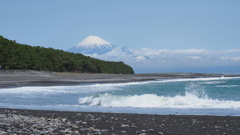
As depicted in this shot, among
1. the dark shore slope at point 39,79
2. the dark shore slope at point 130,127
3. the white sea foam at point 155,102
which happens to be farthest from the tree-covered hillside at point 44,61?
the dark shore slope at point 130,127

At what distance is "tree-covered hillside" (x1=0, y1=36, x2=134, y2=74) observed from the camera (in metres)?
64.0

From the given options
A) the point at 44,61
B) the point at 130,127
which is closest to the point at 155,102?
the point at 130,127

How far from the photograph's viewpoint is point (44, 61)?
253ft

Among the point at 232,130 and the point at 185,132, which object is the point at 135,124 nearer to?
the point at 185,132

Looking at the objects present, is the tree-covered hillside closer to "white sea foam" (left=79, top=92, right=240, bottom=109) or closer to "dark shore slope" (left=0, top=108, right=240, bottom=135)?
"white sea foam" (left=79, top=92, right=240, bottom=109)

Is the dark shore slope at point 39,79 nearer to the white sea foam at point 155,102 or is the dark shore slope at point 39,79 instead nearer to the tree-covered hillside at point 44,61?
the tree-covered hillside at point 44,61

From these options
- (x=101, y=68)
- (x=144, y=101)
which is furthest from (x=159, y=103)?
(x=101, y=68)

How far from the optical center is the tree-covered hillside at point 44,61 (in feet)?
210

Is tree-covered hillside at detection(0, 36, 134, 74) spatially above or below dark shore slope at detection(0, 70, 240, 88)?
above

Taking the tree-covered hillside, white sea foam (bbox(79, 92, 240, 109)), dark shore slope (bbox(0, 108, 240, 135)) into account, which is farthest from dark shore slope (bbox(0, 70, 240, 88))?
dark shore slope (bbox(0, 108, 240, 135))

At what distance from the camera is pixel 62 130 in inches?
425

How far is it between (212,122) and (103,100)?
38.5ft

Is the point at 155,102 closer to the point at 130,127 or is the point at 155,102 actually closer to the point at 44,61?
the point at 130,127

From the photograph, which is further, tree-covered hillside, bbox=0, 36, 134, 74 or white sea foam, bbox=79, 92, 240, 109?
tree-covered hillside, bbox=0, 36, 134, 74
